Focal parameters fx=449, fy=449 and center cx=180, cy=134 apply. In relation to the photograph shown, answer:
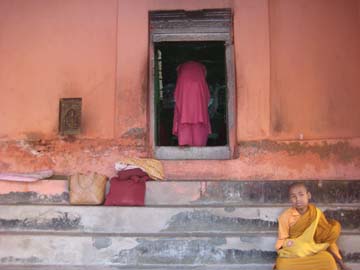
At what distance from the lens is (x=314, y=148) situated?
5750 millimetres

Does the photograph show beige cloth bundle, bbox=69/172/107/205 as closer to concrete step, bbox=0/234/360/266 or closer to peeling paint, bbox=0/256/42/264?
concrete step, bbox=0/234/360/266

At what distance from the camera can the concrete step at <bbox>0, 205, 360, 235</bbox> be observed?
4680mm

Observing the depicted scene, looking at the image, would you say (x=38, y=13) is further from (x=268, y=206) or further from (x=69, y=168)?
(x=268, y=206)

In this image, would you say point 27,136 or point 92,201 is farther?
point 27,136

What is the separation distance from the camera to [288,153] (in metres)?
5.77

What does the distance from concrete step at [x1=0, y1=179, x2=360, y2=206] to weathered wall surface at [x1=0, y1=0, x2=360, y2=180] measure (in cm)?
56

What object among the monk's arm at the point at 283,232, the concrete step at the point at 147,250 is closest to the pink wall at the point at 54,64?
the concrete step at the point at 147,250

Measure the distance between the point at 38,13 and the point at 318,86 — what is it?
12.9 feet

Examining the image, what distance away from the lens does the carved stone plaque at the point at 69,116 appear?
6.01 m

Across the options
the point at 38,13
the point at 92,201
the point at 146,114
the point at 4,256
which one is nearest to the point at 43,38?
the point at 38,13

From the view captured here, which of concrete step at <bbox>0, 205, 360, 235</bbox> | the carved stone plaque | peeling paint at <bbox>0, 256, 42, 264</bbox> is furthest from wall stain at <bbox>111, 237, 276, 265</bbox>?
the carved stone plaque

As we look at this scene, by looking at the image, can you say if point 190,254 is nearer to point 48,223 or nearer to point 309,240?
point 309,240

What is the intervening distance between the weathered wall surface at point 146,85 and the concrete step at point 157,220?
1.03m

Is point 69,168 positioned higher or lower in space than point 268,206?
higher
